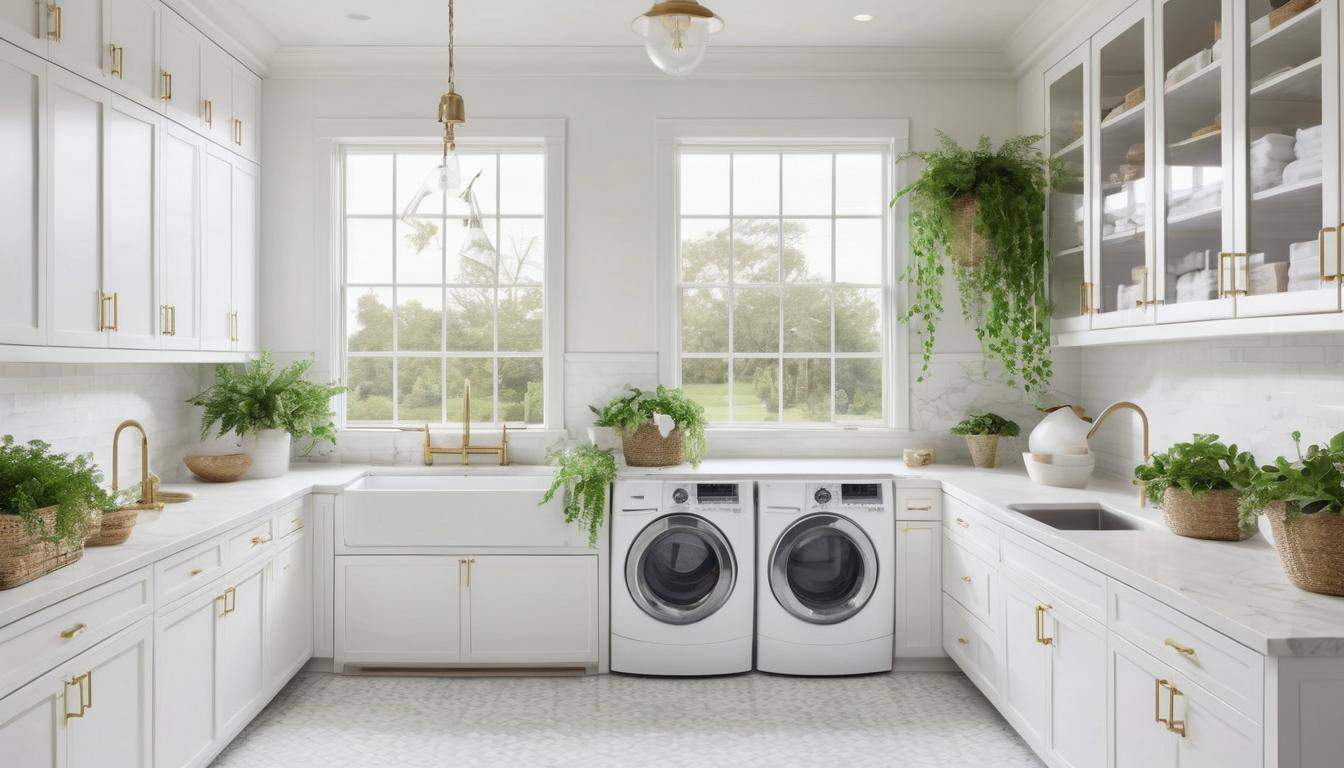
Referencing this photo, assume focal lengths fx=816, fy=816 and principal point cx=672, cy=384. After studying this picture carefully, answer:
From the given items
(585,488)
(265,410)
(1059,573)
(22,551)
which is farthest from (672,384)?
(22,551)

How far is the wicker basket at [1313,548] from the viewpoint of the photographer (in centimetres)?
179

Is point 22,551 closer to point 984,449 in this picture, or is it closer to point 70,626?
point 70,626

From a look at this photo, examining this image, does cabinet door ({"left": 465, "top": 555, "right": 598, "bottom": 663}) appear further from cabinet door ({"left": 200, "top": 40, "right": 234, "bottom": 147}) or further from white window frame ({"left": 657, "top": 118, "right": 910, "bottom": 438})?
cabinet door ({"left": 200, "top": 40, "right": 234, "bottom": 147})

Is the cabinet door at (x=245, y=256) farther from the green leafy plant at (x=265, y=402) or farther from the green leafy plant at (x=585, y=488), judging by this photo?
the green leafy plant at (x=585, y=488)

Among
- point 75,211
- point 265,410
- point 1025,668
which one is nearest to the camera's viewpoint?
point 75,211

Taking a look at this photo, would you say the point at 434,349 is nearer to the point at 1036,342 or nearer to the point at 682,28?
the point at 682,28

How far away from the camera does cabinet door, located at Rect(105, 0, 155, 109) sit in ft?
9.10

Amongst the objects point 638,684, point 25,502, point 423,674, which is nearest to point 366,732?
point 423,674

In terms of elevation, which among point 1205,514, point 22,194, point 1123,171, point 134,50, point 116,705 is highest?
point 134,50

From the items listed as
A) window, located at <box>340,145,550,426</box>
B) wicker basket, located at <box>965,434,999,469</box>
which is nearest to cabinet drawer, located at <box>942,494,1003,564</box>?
wicker basket, located at <box>965,434,999,469</box>

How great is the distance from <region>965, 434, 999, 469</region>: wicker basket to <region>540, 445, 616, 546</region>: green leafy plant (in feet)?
5.75

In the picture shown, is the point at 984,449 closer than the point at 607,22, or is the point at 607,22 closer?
the point at 607,22

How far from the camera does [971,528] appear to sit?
3.24 meters

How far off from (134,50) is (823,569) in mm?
3329
